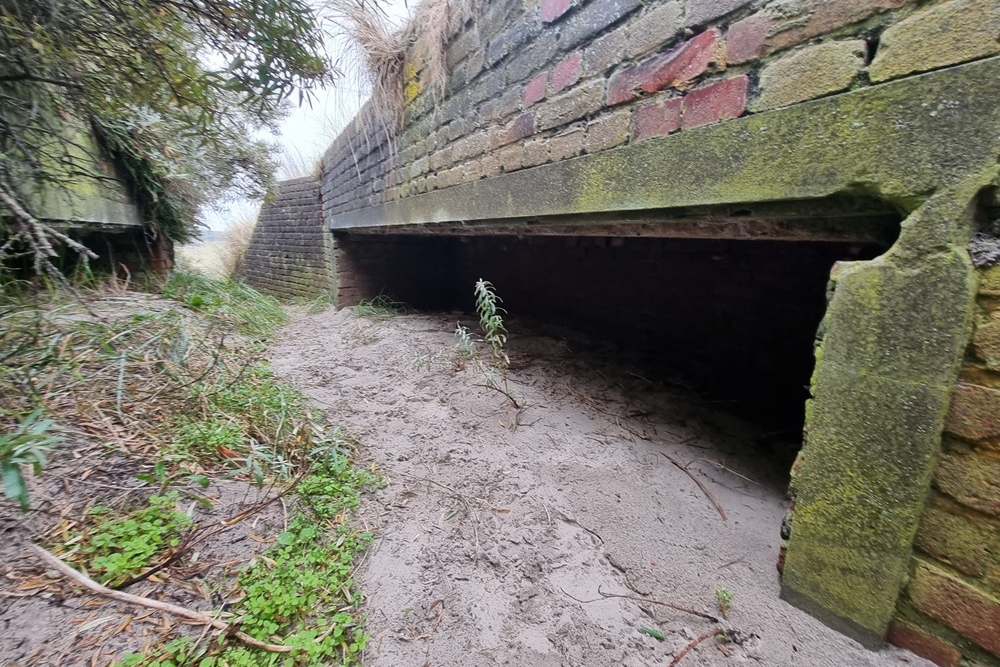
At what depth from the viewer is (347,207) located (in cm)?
453

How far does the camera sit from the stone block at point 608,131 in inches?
52.5

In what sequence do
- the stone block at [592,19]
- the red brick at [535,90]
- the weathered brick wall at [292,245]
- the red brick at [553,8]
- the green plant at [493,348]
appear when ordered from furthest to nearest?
the weathered brick wall at [292,245]
the green plant at [493,348]
the red brick at [535,90]
the red brick at [553,8]
the stone block at [592,19]

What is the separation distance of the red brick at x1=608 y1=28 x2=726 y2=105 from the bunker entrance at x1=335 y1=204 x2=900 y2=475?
1.71ft

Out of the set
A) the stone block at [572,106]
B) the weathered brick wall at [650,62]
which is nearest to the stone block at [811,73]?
the weathered brick wall at [650,62]

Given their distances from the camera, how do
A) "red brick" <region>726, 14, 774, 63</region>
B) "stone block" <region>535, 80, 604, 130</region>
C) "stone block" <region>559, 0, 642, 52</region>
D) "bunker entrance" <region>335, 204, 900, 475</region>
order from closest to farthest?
"red brick" <region>726, 14, 774, 63</region>, "stone block" <region>559, 0, 642, 52</region>, "stone block" <region>535, 80, 604, 130</region>, "bunker entrance" <region>335, 204, 900, 475</region>

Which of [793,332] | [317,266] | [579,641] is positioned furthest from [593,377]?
[317,266]

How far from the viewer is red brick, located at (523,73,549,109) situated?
1679 millimetres

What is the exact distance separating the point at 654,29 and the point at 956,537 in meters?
1.45

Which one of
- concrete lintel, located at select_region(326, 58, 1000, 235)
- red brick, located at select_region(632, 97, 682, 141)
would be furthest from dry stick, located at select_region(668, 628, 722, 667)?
red brick, located at select_region(632, 97, 682, 141)

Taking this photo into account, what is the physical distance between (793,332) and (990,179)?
2.45m

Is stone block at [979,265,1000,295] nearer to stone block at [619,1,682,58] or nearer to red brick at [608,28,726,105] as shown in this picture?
red brick at [608,28,726,105]

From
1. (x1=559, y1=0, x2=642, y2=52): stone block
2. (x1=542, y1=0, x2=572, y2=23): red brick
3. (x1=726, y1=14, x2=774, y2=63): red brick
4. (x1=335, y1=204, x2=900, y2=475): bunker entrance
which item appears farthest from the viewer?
(x1=335, y1=204, x2=900, y2=475): bunker entrance

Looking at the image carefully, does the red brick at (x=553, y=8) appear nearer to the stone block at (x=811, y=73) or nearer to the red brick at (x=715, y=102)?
the red brick at (x=715, y=102)

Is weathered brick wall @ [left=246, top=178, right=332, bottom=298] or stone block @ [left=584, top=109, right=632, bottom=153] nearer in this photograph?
stone block @ [left=584, top=109, right=632, bottom=153]
